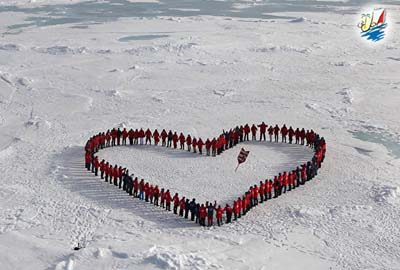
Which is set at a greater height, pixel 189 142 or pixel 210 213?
pixel 189 142

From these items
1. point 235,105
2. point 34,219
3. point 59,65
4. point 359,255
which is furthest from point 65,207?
point 59,65

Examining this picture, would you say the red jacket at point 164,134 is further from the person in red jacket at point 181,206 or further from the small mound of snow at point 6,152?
the small mound of snow at point 6,152

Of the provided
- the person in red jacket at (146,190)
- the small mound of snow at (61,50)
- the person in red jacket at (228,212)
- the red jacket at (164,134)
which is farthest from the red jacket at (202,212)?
the small mound of snow at (61,50)

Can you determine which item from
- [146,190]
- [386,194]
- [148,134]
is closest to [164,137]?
[148,134]

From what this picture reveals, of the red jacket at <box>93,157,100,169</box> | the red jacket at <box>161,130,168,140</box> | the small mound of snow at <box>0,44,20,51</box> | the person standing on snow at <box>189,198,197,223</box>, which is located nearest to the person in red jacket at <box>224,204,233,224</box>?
the person standing on snow at <box>189,198,197,223</box>

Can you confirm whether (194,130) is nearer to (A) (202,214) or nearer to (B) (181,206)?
(B) (181,206)

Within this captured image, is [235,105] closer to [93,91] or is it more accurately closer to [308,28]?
[93,91]
